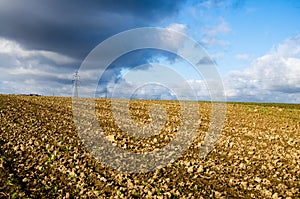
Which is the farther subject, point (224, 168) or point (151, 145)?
point (151, 145)

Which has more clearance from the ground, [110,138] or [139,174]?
[110,138]

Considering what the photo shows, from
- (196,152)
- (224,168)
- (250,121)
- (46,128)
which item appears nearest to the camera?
(224,168)

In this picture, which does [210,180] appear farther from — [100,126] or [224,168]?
[100,126]

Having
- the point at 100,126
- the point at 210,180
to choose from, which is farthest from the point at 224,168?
the point at 100,126

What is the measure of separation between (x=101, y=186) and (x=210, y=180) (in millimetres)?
3731

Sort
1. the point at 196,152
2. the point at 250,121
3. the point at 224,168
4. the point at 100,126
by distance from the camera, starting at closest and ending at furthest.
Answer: the point at 224,168
the point at 196,152
the point at 100,126
the point at 250,121

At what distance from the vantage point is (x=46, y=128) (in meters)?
20.2

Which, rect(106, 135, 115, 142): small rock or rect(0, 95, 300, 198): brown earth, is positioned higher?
rect(106, 135, 115, 142): small rock

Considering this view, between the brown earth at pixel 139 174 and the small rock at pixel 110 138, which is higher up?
the small rock at pixel 110 138

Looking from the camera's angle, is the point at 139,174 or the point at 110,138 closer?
the point at 139,174

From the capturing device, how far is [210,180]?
12156 millimetres

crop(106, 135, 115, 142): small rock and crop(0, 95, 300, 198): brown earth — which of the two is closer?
crop(0, 95, 300, 198): brown earth

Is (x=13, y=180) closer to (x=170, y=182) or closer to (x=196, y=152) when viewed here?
(x=170, y=182)

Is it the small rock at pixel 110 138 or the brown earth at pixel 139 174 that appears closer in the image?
the brown earth at pixel 139 174
